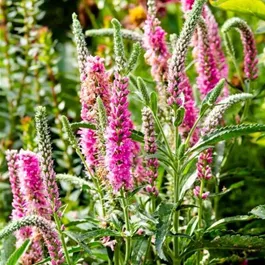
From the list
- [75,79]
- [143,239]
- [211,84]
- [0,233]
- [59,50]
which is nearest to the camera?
[0,233]

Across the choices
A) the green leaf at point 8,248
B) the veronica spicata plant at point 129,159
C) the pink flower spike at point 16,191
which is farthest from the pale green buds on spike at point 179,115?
the green leaf at point 8,248

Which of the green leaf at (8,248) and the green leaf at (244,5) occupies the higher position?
the green leaf at (244,5)

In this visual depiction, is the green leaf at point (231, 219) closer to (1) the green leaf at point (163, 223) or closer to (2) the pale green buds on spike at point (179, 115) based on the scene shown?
(1) the green leaf at point (163, 223)

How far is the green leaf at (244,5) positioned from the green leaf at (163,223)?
509 mm

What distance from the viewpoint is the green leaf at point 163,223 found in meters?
1.28

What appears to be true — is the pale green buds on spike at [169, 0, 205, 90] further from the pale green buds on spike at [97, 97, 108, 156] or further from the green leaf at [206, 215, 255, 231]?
the green leaf at [206, 215, 255, 231]

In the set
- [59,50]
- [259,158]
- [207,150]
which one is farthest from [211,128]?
[59,50]

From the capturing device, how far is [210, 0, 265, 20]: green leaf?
5.35ft

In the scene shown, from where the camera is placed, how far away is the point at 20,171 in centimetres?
139

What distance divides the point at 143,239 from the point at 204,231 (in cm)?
13

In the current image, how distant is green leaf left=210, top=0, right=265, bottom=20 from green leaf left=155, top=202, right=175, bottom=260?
0.51 meters

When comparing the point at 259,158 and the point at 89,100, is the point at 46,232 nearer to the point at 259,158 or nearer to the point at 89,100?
the point at 89,100

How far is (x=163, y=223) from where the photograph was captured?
1.33m

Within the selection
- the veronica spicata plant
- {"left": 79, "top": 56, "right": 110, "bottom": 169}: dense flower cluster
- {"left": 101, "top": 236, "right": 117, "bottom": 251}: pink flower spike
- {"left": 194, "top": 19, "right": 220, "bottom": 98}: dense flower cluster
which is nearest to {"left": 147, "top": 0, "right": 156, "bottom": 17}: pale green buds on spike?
the veronica spicata plant
